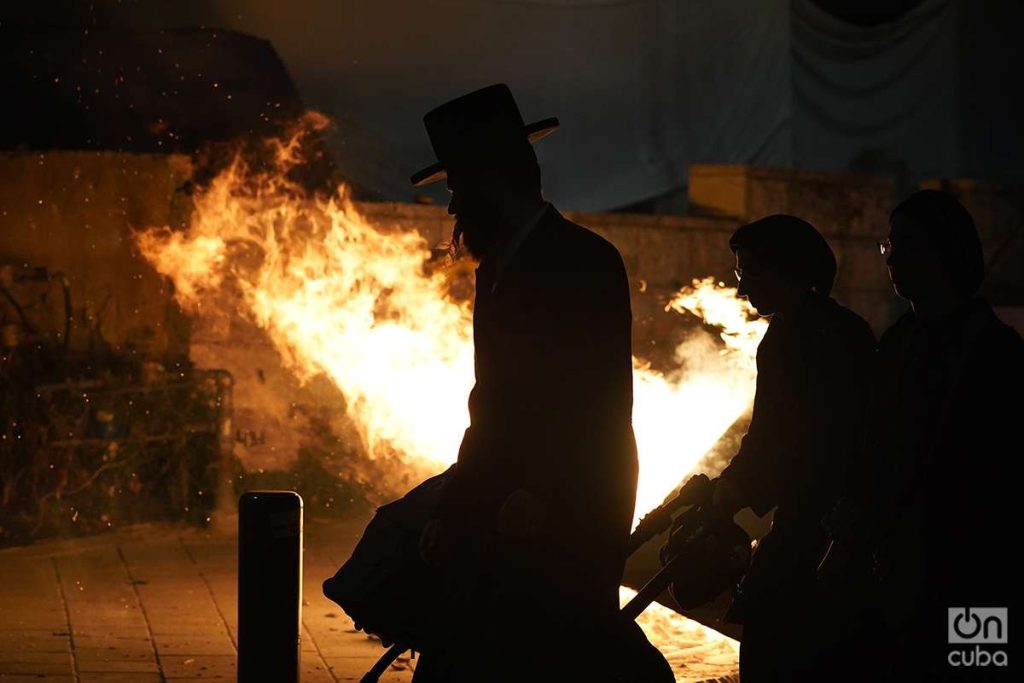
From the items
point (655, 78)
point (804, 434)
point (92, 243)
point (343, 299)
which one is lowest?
point (804, 434)

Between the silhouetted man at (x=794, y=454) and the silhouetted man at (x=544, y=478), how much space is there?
918 millimetres

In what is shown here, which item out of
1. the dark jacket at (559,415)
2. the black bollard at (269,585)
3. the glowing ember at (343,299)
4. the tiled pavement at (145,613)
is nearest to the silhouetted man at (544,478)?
the dark jacket at (559,415)

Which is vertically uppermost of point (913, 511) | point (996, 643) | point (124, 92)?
point (124, 92)

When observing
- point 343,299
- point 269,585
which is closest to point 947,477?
point 269,585

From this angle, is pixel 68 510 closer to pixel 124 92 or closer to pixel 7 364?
pixel 7 364

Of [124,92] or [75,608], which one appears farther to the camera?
[124,92]

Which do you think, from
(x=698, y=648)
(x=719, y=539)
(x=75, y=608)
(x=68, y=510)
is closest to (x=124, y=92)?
(x=68, y=510)

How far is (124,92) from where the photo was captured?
13.4m

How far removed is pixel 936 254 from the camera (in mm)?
4199

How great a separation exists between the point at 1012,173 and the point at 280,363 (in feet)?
28.0
